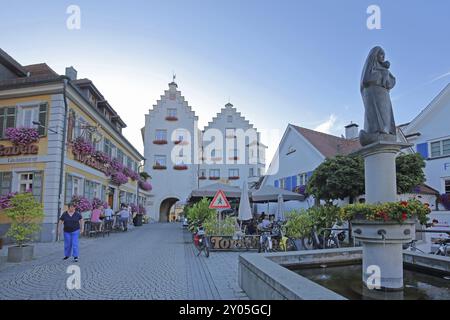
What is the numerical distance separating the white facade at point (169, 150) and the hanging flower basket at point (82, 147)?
735 inches

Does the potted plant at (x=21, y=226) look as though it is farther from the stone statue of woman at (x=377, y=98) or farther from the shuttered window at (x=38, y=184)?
the stone statue of woman at (x=377, y=98)

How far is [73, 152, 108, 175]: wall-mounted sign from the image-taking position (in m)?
17.6

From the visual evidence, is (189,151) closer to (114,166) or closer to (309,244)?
(114,166)

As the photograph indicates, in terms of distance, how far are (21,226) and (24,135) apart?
7364 mm

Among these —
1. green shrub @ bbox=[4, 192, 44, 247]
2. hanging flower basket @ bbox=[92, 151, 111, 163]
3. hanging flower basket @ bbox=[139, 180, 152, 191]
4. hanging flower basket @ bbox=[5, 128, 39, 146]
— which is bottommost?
green shrub @ bbox=[4, 192, 44, 247]

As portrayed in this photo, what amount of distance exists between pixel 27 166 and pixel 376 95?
15.1 m

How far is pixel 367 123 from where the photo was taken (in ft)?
18.8

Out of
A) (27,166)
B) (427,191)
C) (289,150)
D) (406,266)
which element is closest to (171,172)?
(289,150)

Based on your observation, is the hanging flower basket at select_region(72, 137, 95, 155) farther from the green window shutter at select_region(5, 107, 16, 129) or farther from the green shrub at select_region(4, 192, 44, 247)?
the green shrub at select_region(4, 192, 44, 247)

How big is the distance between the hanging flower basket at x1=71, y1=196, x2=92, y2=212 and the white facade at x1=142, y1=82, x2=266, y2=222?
1953 cm

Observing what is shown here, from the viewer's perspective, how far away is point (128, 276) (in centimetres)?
759

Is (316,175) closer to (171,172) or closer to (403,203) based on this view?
(403,203)

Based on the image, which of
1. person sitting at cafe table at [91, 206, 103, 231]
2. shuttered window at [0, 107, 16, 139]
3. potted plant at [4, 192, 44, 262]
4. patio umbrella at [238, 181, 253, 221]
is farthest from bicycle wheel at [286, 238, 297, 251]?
shuttered window at [0, 107, 16, 139]

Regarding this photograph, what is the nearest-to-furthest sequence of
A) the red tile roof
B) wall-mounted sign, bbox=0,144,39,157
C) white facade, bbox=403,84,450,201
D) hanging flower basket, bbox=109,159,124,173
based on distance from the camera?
wall-mounted sign, bbox=0,144,39,157 < white facade, bbox=403,84,450,201 < hanging flower basket, bbox=109,159,124,173 < the red tile roof
